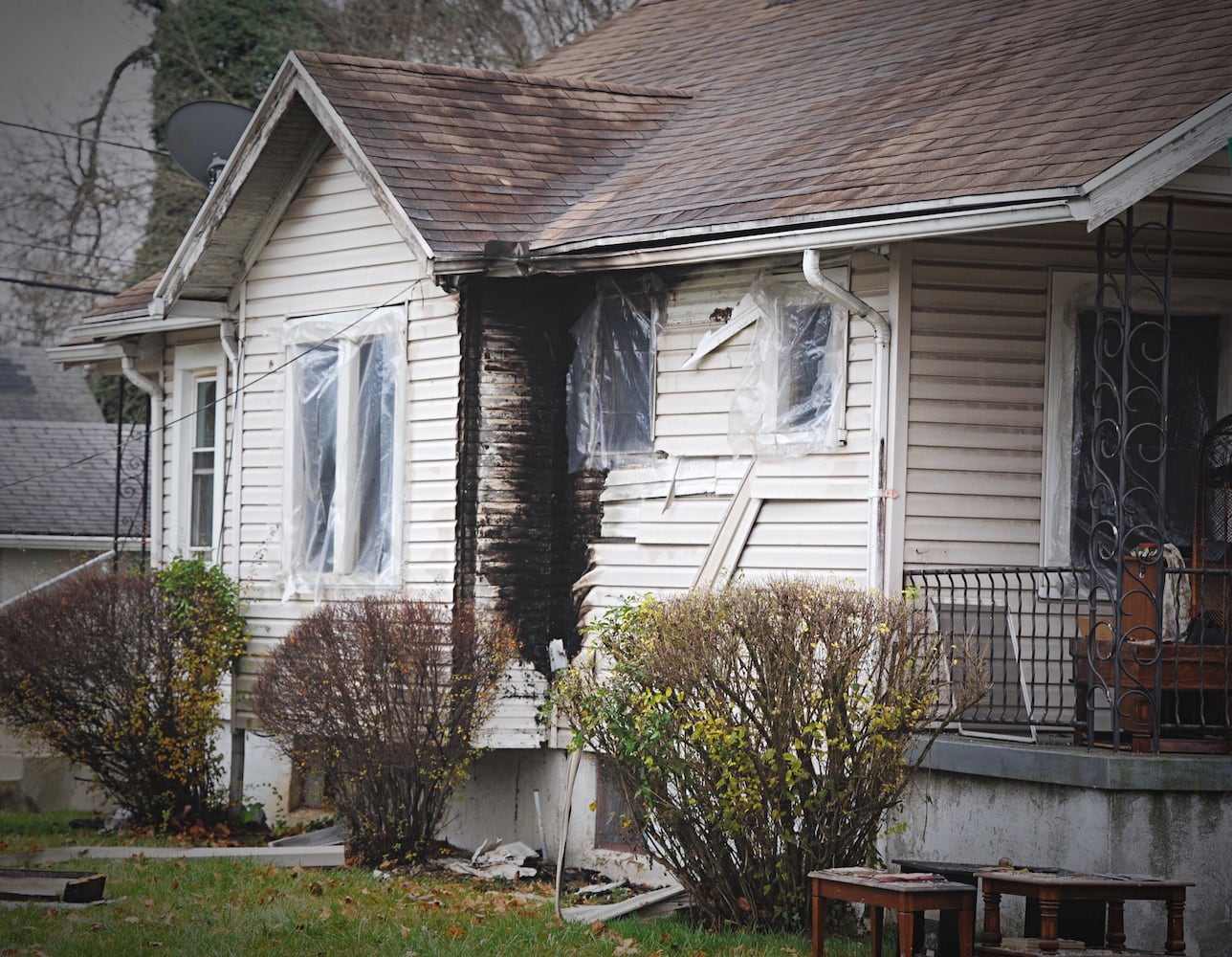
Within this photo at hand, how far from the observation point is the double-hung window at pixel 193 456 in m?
14.7

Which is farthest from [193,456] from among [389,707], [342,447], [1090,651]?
[1090,651]

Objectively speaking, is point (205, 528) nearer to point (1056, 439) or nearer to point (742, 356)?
point (742, 356)

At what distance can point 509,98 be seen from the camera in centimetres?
1267

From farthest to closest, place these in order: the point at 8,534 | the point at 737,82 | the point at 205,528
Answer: the point at 8,534, the point at 205,528, the point at 737,82

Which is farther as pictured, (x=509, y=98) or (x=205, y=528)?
(x=205, y=528)

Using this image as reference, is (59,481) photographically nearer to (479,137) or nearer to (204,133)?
(204,133)

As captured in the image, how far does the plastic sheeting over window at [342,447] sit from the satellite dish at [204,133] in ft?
12.0


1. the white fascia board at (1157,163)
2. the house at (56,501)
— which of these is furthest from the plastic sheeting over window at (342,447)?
the house at (56,501)

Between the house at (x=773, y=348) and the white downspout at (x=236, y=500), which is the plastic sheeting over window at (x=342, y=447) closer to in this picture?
the house at (x=773, y=348)

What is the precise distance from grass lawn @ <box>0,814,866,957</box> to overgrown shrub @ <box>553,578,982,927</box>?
0.39m

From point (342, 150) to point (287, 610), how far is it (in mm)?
3450

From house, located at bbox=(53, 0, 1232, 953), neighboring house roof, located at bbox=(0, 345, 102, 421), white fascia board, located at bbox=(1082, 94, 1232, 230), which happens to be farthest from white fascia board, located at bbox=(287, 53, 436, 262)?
neighboring house roof, located at bbox=(0, 345, 102, 421)

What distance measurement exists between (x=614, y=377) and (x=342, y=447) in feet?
7.05

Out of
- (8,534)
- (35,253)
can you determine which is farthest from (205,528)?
(35,253)
